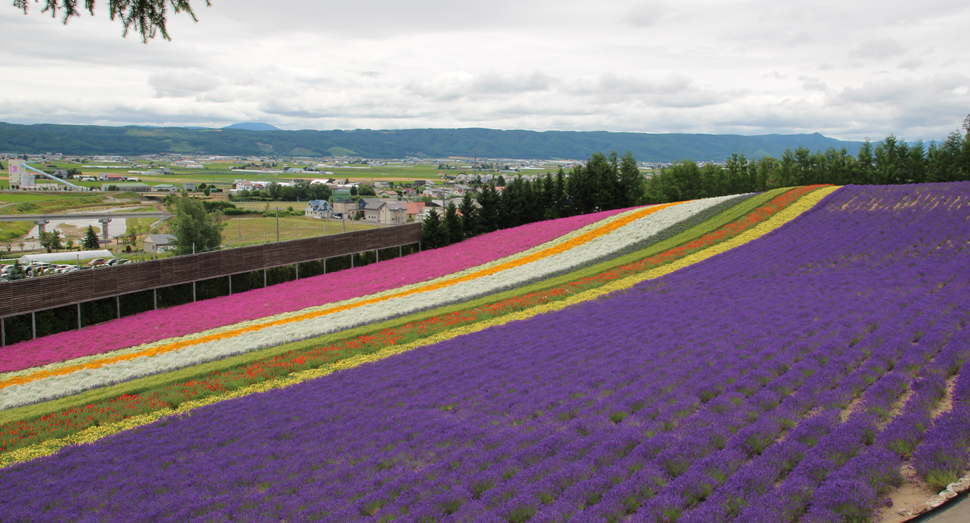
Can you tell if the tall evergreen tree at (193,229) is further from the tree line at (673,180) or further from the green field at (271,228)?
the tree line at (673,180)

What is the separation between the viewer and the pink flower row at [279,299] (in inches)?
1041

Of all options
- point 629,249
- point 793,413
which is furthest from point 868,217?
point 793,413

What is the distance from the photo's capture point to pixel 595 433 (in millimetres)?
9359

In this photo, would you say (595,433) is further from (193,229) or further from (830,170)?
(830,170)

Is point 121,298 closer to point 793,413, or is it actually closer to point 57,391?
point 57,391

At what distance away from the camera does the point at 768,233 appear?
116ft

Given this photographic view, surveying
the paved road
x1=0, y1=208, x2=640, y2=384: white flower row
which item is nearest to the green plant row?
x1=0, y1=208, x2=640, y2=384: white flower row

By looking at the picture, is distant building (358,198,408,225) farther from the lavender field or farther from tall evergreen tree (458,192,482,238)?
the lavender field

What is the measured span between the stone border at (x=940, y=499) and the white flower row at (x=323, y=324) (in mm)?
21350

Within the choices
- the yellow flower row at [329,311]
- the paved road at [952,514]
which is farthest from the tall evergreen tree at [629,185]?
the paved road at [952,514]

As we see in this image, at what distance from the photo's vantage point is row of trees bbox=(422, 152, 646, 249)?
52.1 meters

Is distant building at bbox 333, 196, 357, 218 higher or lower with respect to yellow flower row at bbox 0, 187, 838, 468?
higher

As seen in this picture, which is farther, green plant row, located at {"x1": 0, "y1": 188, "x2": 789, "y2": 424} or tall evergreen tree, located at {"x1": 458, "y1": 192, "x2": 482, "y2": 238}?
tall evergreen tree, located at {"x1": 458, "y1": 192, "x2": 482, "y2": 238}

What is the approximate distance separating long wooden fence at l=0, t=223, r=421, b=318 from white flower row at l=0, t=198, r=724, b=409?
10.7m
